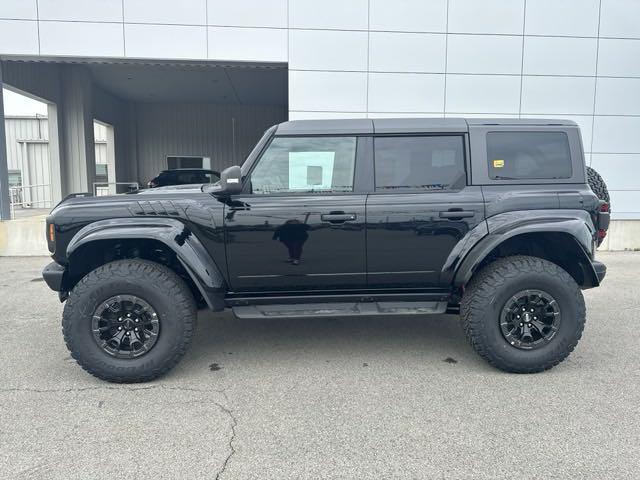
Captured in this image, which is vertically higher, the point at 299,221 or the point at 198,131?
the point at 198,131

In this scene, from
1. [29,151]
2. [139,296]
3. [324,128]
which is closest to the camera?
[139,296]

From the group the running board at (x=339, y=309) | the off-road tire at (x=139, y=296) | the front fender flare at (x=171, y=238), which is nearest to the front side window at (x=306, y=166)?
the front fender flare at (x=171, y=238)

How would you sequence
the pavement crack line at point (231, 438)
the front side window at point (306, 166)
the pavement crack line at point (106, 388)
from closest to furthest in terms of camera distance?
1. the pavement crack line at point (231, 438)
2. the pavement crack line at point (106, 388)
3. the front side window at point (306, 166)

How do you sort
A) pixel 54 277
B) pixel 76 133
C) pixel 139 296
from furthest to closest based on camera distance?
pixel 76 133 < pixel 54 277 < pixel 139 296

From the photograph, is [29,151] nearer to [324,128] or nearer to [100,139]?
[100,139]

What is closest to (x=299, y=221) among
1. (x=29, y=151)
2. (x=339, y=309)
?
(x=339, y=309)

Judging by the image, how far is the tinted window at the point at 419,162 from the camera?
369 cm

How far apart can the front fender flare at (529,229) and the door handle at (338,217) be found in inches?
37.6

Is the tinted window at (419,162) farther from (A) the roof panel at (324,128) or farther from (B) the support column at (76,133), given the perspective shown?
(B) the support column at (76,133)

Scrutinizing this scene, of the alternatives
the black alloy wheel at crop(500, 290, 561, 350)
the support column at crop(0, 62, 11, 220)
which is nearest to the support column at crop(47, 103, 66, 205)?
the support column at crop(0, 62, 11, 220)

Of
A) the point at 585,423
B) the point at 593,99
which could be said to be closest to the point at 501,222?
the point at 585,423

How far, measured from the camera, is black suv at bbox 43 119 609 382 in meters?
3.42

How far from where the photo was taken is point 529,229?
11.6 feet

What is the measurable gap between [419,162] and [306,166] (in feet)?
3.07
